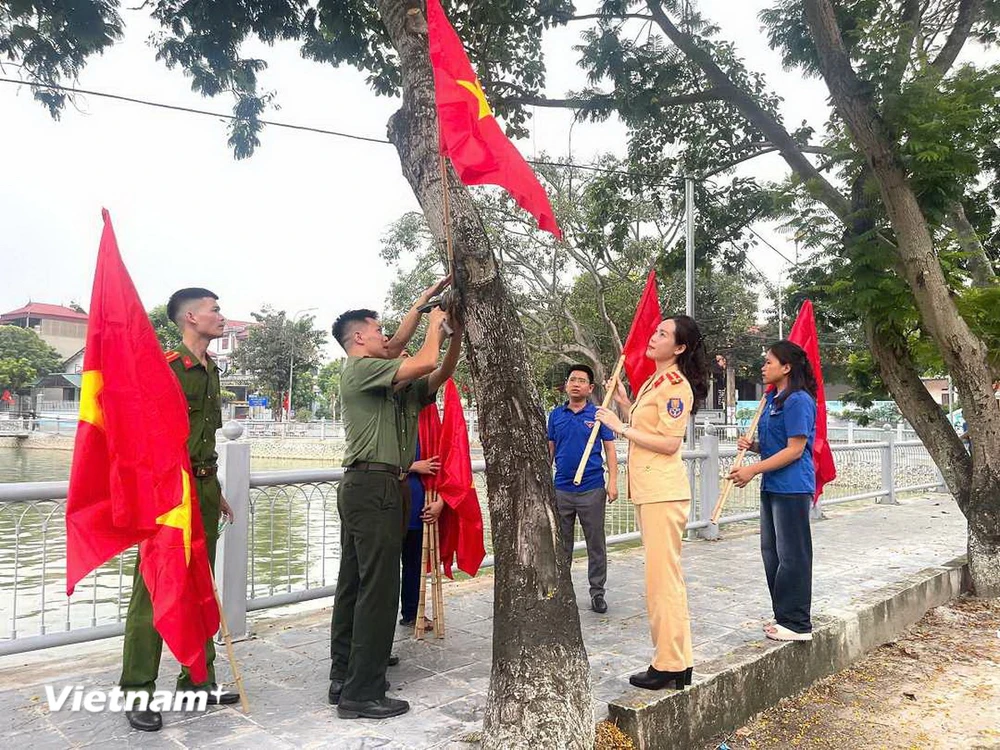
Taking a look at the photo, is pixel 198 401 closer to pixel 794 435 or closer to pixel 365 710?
pixel 365 710

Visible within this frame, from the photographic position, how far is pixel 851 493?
11.9 m

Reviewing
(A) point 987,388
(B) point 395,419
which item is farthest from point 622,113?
(B) point 395,419

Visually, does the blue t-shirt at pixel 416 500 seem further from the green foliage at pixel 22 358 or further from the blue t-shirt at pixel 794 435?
the green foliage at pixel 22 358

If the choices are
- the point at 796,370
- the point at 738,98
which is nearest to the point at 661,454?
the point at 796,370

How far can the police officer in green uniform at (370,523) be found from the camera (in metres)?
3.36

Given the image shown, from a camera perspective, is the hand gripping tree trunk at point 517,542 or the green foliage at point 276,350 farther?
the green foliage at point 276,350

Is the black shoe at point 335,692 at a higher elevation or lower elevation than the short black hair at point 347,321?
lower

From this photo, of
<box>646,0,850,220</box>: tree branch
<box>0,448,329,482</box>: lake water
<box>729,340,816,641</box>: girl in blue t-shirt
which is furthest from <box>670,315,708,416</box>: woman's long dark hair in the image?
<box>0,448,329,482</box>: lake water

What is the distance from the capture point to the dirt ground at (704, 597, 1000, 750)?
3748 mm

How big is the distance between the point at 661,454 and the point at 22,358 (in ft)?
203

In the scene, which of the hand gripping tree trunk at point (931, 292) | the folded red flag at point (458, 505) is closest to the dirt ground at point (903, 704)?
the hand gripping tree trunk at point (931, 292)

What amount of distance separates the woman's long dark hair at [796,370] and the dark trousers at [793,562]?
2.15 feet

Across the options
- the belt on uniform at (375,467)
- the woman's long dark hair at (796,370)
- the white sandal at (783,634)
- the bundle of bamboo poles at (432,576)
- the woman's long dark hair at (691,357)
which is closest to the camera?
the belt on uniform at (375,467)

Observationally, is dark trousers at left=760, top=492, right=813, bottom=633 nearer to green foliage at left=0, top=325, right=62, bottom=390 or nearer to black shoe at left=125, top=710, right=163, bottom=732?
black shoe at left=125, top=710, right=163, bottom=732
